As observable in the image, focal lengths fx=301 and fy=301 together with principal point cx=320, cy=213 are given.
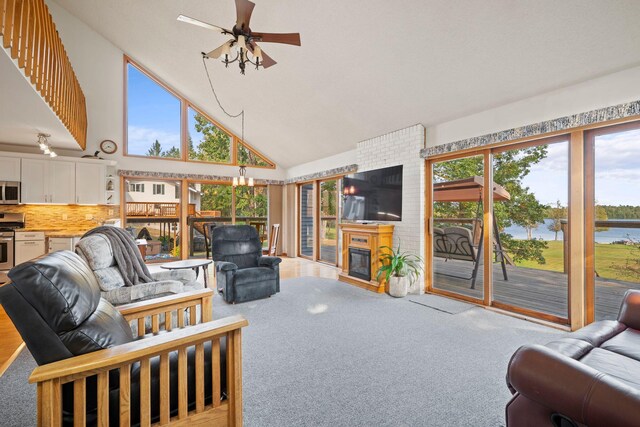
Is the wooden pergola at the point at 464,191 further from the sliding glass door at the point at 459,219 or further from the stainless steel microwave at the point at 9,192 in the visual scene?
the stainless steel microwave at the point at 9,192

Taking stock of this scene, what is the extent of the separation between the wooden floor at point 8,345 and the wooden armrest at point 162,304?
1456mm

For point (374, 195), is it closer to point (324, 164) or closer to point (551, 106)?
point (324, 164)

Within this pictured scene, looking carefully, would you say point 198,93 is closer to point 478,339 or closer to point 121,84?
point 121,84

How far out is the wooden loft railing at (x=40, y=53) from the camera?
2223mm

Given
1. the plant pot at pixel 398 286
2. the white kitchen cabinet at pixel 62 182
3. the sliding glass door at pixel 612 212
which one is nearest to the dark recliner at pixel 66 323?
the plant pot at pixel 398 286

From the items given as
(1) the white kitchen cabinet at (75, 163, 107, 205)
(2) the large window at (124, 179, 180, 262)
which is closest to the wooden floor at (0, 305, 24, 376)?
(1) the white kitchen cabinet at (75, 163, 107, 205)

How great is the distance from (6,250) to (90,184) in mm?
1601

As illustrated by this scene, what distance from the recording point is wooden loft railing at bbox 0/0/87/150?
2.22 m

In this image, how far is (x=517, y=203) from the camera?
3658mm

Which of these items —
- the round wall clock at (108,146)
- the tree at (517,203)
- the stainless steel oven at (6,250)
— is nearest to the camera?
the tree at (517,203)

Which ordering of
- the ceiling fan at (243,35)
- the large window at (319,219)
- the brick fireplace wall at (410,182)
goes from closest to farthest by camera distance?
the ceiling fan at (243,35)
the brick fireplace wall at (410,182)
the large window at (319,219)

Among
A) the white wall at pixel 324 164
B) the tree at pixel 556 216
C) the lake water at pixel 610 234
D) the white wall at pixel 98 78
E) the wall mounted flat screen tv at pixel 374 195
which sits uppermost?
the white wall at pixel 98 78

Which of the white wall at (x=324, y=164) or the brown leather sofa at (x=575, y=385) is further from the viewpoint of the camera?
the white wall at (x=324, y=164)

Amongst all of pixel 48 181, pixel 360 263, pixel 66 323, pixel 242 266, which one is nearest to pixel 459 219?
pixel 360 263
